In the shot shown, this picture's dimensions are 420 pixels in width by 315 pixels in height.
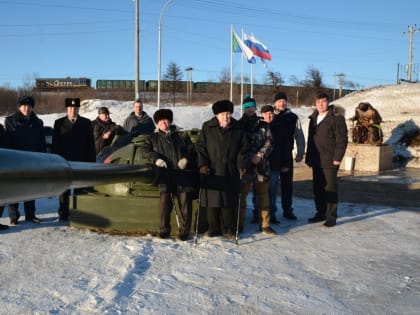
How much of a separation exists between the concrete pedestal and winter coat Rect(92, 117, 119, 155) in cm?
723

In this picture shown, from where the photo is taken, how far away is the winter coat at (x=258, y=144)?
5391 millimetres

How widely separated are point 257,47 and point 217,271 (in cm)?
2109

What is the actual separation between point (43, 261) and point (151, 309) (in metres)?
1.63

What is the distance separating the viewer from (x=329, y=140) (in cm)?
597

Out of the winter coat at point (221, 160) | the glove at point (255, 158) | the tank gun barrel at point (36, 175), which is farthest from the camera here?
the glove at point (255, 158)

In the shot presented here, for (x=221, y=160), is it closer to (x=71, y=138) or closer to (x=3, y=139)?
(x=71, y=138)

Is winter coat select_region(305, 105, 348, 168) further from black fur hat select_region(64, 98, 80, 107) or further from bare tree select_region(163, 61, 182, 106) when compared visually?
bare tree select_region(163, 61, 182, 106)

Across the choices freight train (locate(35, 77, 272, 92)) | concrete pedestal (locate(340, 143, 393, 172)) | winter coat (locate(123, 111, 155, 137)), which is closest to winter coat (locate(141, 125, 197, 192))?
winter coat (locate(123, 111, 155, 137))

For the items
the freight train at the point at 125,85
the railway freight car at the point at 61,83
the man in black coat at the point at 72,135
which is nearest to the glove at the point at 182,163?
the man in black coat at the point at 72,135

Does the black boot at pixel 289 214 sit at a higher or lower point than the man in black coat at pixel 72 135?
lower

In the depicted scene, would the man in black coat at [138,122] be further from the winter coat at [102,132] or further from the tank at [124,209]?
the tank at [124,209]

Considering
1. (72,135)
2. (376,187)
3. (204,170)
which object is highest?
(72,135)

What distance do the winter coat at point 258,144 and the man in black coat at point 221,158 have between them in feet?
0.72

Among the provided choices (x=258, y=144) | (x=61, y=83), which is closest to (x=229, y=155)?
(x=258, y=144)
